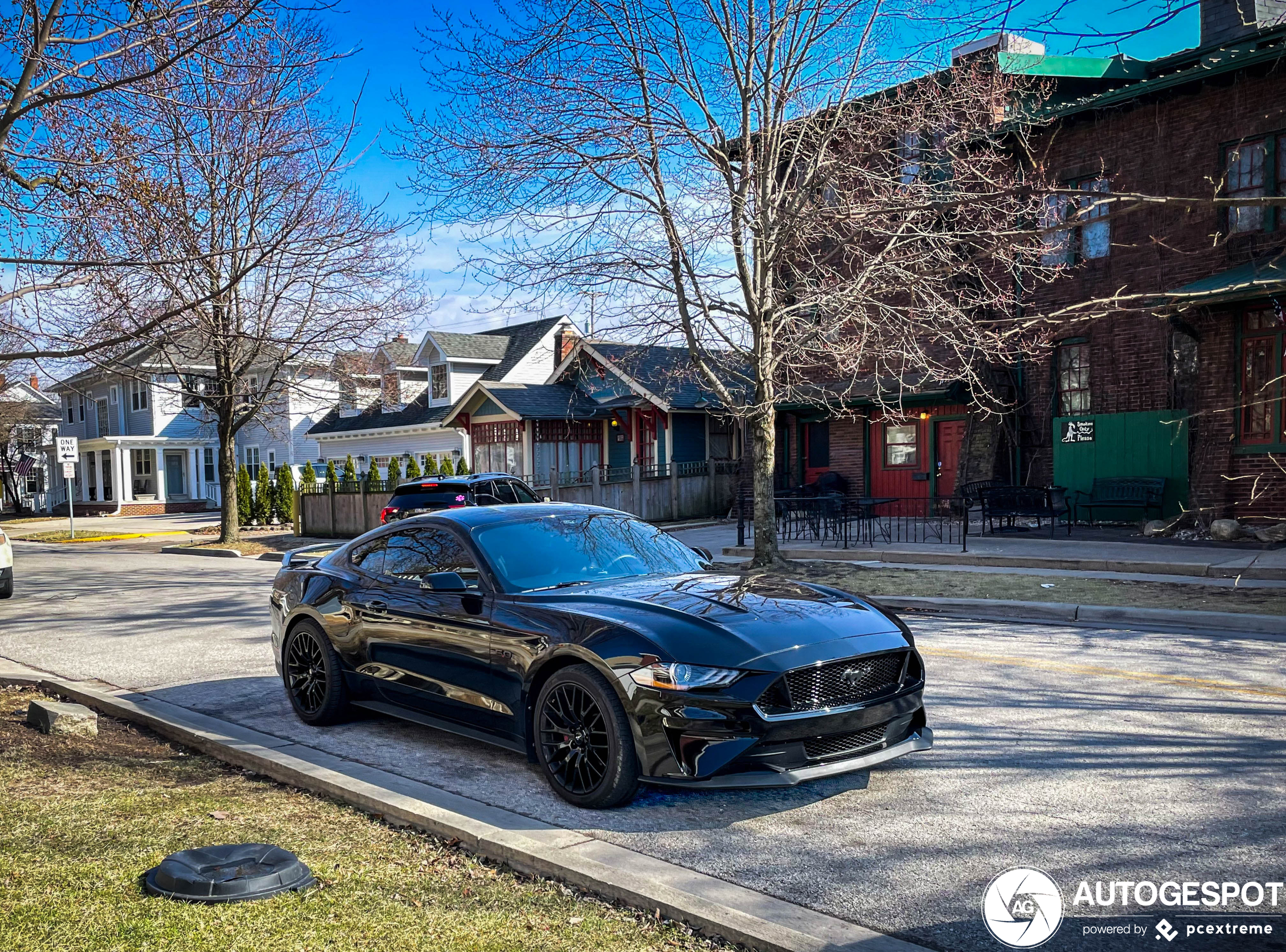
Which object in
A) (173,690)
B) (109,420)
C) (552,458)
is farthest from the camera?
(109,420)

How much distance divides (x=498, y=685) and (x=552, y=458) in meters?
28.3

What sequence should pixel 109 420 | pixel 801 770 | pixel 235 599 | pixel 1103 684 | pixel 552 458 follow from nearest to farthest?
pixel 801 770, pixel 1103 684, pixel 235 599, pixel 552 458, pixel 109 420

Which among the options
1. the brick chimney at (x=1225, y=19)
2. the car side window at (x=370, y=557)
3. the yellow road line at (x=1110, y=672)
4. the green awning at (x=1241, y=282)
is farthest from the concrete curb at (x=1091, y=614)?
the brick chimney at (x=1225, y=19)

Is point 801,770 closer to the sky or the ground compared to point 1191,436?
closer to the ground

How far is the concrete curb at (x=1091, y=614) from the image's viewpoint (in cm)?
1034

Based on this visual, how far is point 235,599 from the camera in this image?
14.7 meters

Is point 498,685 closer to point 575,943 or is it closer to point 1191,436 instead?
point 575,943

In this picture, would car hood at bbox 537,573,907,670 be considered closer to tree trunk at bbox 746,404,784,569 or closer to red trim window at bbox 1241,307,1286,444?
tree trunk at bbox 746,404,784,569

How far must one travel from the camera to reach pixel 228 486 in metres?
27.4

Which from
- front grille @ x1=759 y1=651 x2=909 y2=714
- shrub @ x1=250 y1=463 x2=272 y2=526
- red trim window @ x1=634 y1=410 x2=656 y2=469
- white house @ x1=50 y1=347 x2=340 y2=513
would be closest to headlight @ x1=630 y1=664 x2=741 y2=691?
front grille @ x1=759 y1=651 x2=909 y2=714

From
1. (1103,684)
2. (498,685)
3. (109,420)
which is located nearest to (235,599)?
(498,685)

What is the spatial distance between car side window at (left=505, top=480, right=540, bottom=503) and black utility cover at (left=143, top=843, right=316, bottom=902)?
14145 mm

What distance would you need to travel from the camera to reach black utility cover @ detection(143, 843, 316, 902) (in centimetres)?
404

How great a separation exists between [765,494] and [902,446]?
1060 centimetres
